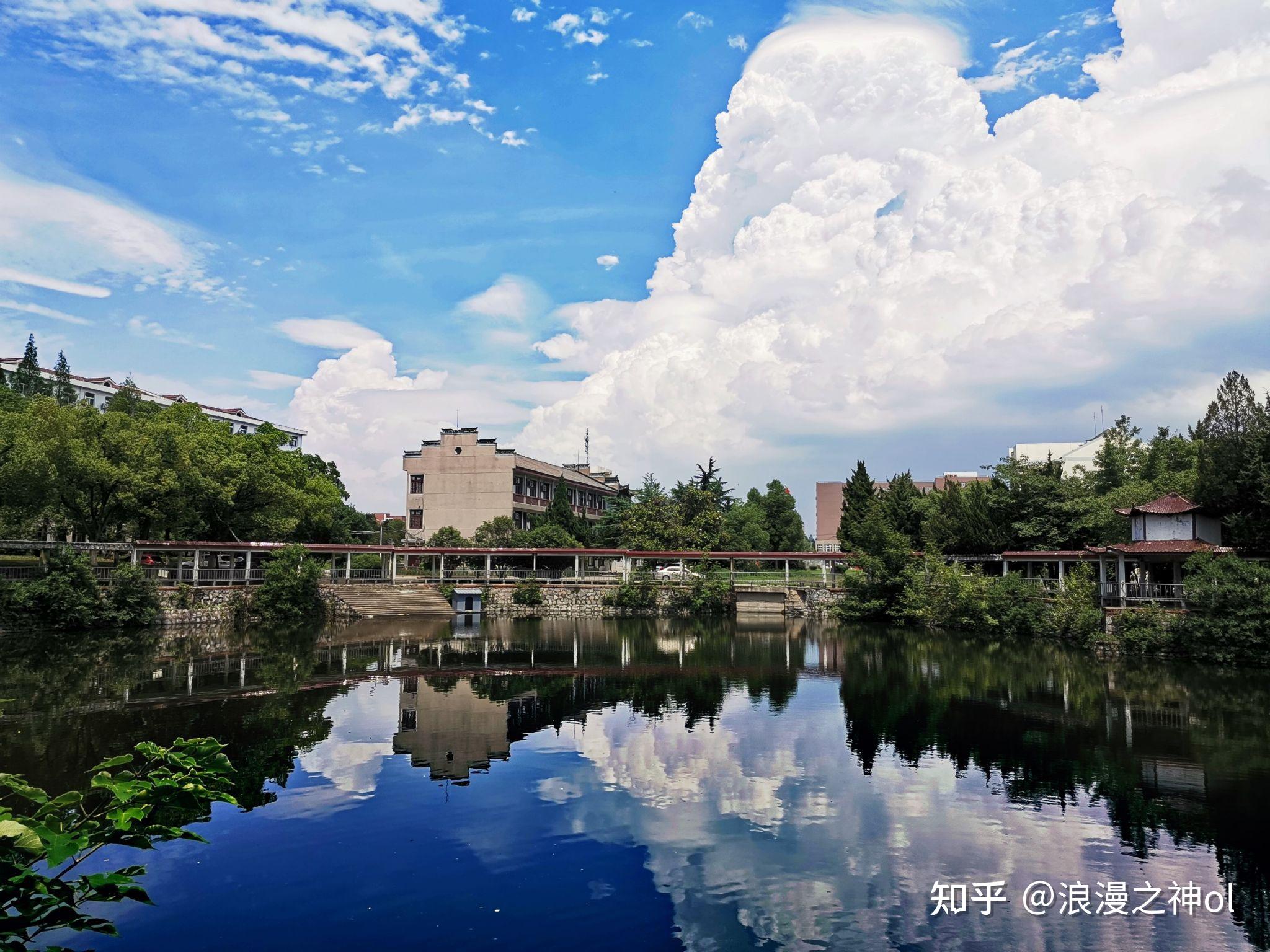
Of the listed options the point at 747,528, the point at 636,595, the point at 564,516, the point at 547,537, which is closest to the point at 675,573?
the point at 636,595

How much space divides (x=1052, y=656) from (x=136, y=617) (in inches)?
1230

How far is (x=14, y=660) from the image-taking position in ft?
69.5

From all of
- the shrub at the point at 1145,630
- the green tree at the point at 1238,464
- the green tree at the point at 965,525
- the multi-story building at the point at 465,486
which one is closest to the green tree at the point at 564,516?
the multi-story building at the point at 465,486

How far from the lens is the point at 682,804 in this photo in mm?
10836

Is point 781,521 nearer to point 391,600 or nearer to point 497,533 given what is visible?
point 497,533

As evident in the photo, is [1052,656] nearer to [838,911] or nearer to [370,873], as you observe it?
[838,911]

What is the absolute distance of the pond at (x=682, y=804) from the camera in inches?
297

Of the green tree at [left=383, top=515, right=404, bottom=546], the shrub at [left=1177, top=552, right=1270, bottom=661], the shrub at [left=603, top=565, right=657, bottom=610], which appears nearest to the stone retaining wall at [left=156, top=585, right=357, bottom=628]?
the shrub at [left=603, top=565, right=657, bottom=610]

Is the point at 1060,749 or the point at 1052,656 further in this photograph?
the point at 1052,656

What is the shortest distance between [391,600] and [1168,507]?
103 feet

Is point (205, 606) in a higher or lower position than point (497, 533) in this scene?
lower

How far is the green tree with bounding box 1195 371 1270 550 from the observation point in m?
24.8

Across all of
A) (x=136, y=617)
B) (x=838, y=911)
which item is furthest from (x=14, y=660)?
(x=838, y=911)

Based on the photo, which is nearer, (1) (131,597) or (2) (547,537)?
(1) (131,597)
